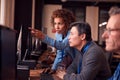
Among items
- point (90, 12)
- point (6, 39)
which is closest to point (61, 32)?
point (6, 39)

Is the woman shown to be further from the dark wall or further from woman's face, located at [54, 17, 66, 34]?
the dark wall

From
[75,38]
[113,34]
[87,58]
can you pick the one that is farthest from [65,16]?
[113,34]

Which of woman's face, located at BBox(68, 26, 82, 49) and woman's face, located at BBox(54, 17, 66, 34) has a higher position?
woman's face, located at BBox(54, 17, 66, 34)

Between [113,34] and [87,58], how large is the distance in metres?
0.61

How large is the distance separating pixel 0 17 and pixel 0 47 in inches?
117

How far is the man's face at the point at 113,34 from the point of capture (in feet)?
4.95

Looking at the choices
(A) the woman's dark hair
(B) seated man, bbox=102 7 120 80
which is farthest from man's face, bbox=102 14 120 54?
(A) the woman's dark hair

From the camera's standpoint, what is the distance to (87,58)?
210 centimetres

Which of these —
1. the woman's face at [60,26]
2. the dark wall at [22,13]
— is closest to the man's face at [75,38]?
the woman's face at [60,26]

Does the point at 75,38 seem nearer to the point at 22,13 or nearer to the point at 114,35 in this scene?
the point at 114,35

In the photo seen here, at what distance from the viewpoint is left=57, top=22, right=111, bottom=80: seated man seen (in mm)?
2061

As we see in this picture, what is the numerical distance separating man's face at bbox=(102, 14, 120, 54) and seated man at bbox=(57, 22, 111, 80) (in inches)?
21.6

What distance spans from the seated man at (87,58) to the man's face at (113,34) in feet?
1.80

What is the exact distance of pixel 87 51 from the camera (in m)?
2.16
